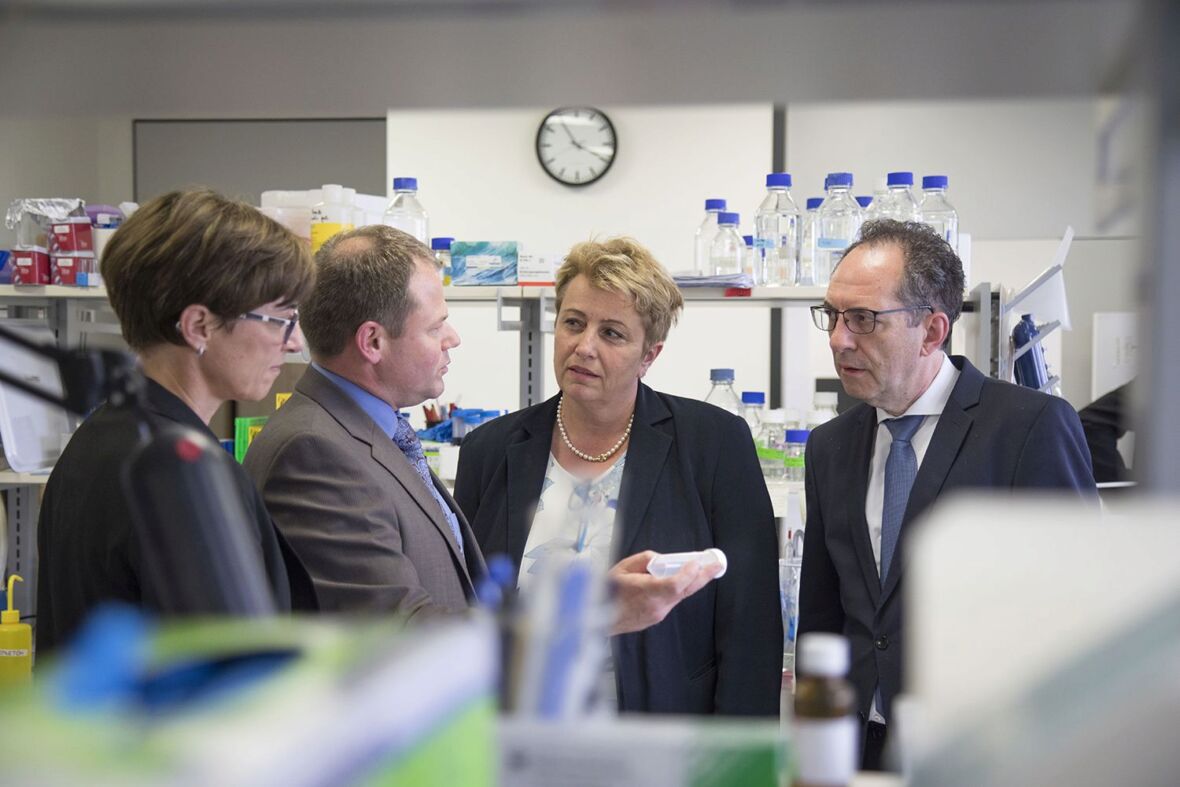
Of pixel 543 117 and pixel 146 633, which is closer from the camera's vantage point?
pixel 146 633

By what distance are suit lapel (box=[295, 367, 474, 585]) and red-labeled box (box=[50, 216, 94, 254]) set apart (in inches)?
83.3

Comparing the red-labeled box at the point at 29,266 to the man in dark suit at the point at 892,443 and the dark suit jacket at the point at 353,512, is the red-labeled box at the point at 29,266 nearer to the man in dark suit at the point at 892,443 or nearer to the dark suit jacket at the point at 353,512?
the dark suit jacket at the point at 353,512

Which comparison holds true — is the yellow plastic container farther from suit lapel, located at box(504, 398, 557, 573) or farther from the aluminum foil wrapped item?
suit lapel, located at box(504, 398, 557, 573)

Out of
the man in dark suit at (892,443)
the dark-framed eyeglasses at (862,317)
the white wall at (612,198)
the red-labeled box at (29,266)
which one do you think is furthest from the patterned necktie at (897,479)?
the white wall at (612,198)

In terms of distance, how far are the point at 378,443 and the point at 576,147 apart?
4.38 meters

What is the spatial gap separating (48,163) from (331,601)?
5.82 meters

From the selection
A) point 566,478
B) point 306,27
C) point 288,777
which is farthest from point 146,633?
point 566,478

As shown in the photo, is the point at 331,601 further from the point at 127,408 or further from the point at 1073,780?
the point at 1073,780

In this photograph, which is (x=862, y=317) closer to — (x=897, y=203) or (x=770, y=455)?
(x=897, y=203)

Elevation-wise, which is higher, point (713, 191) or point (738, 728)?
point (713, 191)

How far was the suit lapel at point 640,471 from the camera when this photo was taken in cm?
240

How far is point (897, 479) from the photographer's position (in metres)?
2.32

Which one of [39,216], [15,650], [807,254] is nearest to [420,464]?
[807,254]

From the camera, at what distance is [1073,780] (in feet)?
1.72
